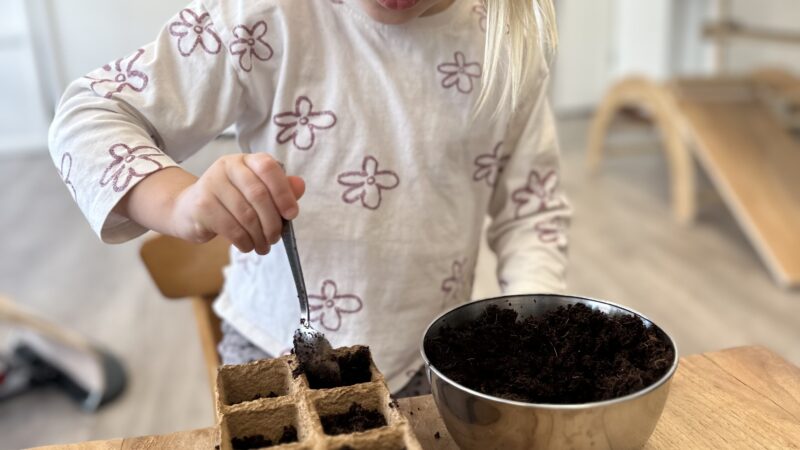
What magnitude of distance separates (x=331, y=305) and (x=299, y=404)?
275 millimetres

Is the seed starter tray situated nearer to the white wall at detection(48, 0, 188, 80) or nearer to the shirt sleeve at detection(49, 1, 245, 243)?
the shirt sleeve at detection(49, 1, 245, 243)

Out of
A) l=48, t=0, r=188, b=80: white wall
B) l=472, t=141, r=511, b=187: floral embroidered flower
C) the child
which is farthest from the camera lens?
l=48, t=0, r=188, b=80: white wall

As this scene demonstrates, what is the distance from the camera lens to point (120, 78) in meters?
0.66

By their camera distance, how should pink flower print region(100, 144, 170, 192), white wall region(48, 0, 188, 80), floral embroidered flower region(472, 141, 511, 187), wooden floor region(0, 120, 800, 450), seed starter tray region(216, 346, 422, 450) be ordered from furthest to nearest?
1. white wall region(48, 0, 188, 80)
2. wooden floor region(0, 120, 800, 450)
3. floral embroidered flower region(472, 141, 511, 187)
4. pink flower print region(100, 144, 170, 192)
5. seed starter tray region(216, 346, 422, 450)

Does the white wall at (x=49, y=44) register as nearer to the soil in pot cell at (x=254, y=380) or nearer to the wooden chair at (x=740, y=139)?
the wooden chair at (x=740, y=139)

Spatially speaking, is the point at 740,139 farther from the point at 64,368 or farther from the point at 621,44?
the point at 64,368

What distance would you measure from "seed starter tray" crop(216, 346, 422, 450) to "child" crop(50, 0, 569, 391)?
7.0 inches

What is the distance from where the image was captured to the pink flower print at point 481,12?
2.49ft

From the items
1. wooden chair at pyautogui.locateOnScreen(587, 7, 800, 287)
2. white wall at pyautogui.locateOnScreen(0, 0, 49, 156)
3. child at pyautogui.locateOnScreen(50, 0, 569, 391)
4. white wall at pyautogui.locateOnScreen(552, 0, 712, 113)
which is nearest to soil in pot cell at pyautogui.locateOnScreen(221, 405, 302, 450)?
child at pyautogui.locateOnScreen(50, 0, 569, 391)

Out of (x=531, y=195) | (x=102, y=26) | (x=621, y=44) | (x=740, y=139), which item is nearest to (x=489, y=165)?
(x=531, y=195)

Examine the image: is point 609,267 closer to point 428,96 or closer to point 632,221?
point 632,221

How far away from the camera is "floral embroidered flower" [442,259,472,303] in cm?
79

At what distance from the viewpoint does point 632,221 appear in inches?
104

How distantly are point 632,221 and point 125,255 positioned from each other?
1.57 m
